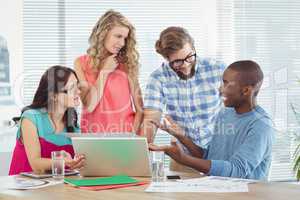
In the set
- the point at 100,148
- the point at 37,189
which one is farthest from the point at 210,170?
the point at 37,189

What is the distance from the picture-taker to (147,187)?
2080 millimetres

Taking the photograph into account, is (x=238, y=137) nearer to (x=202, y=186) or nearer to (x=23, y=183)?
(x=202, y=186)

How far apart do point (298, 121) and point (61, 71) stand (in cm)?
255

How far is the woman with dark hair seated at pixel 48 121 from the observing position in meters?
2.67

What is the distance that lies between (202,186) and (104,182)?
42 centimetres

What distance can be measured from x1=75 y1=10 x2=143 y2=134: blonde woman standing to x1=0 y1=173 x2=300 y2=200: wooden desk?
1188mm

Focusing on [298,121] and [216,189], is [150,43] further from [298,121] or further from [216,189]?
[216,189]

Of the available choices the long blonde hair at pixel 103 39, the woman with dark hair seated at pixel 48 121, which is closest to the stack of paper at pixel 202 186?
the woman with dark hair seated at pixel 48 121

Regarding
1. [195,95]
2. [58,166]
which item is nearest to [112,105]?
[195,95]

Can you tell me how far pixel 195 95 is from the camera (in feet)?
10.2

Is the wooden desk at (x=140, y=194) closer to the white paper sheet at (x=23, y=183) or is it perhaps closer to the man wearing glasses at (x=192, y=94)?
the white paper sheet at (x=23, y=183)

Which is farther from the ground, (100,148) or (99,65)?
(99,65)

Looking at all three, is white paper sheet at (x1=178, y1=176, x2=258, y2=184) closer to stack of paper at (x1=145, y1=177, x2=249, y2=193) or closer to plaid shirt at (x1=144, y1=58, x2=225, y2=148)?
stack of paper at (x1=145, y1=177, x2=249, y2=193)

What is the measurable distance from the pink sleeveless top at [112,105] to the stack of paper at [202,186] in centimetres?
110
